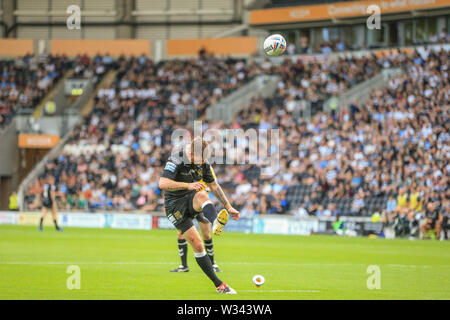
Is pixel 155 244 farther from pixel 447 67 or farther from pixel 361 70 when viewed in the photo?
pixel 361 70

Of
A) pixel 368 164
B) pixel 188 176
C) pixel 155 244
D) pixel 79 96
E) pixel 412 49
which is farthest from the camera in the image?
pixel 79 96

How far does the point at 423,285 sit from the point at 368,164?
22769 millimetres

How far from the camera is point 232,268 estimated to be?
18484 mm

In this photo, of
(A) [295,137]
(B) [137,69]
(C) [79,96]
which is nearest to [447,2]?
(A) [295,137]

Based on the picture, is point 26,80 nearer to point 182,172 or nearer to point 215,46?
point 215,46

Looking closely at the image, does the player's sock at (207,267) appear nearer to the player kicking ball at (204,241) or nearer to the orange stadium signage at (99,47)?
the player kicking ball at (204,241)

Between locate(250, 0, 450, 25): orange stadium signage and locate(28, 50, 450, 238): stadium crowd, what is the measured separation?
10.5 ft

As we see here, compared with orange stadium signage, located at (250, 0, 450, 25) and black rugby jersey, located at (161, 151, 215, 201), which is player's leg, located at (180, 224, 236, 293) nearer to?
black rugby jersey, located at (161, 151, 215, 201)

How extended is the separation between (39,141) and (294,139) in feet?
63.3

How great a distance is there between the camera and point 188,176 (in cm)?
1428

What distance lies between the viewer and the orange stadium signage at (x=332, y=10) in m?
46.3

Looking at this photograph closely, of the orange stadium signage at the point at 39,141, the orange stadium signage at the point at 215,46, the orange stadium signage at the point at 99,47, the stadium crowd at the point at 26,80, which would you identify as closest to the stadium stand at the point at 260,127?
the orange stadium signage at the point at 39,141

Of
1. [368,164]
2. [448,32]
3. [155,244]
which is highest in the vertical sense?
[448,32]

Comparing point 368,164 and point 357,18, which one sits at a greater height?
point 357,18
